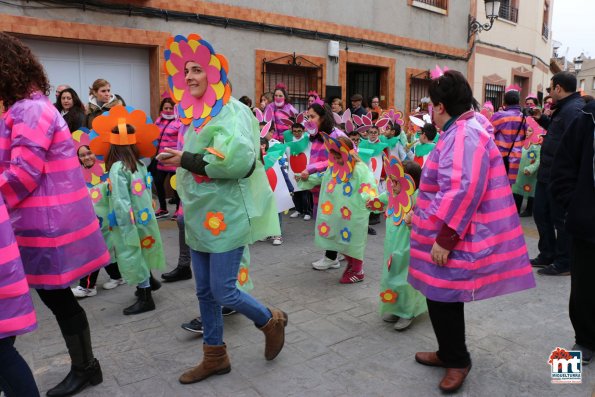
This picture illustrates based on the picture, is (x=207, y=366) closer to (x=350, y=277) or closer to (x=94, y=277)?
(x=94, y=277)

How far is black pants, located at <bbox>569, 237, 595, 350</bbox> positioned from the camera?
3.11 meters

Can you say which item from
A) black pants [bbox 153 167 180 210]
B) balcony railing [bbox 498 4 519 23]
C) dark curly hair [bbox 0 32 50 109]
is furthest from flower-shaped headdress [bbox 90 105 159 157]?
balcony railing [bbox 498 4 519 23]

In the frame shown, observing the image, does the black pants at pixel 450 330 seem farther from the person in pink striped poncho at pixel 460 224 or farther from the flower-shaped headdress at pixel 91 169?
the flower-shaped headdress at pixel 91 169

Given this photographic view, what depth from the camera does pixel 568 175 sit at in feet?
10.2

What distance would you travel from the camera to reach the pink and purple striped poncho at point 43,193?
97.1 inches

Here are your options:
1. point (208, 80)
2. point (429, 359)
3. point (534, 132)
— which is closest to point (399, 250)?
point (429, 359)

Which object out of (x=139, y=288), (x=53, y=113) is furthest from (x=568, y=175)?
(x=139, y=288)

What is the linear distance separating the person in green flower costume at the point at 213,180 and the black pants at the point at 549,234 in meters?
3.53

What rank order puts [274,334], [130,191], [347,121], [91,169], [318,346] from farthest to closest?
[347,121] → [91,169] → [130,191] → [318,346] → [274,334]

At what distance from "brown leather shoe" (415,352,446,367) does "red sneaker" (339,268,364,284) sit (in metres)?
1.61

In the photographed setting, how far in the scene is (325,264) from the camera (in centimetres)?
528

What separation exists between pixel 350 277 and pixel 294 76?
24.7ft

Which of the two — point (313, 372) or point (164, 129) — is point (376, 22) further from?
point (313, 372)

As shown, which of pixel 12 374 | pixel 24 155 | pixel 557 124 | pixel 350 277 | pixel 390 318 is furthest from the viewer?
pixel 557 124
